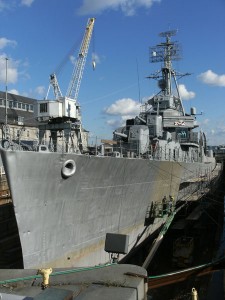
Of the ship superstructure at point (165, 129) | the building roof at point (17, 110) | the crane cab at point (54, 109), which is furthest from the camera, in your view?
the building roof at point (17, 110)

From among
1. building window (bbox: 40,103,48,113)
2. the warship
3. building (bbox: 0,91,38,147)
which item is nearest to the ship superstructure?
the warship

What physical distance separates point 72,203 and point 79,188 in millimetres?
403

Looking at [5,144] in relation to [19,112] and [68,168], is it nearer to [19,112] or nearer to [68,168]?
[68,168]

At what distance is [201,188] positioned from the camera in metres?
15.9

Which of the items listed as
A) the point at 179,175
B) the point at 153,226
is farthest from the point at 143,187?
the point at 179,175

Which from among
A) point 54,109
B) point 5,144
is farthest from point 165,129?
point 5,144

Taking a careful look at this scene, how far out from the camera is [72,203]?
8.43m

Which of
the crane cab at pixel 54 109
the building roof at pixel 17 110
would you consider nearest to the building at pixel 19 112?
the building roof at pixel 17 110

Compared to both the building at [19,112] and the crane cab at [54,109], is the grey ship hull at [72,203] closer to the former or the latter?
the crane cab at [54,109]

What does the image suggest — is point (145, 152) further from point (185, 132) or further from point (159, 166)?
point (185, 132)

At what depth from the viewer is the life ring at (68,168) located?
7938 millimetres

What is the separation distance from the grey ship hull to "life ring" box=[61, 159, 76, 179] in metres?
0.08

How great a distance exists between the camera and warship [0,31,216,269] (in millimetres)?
7371

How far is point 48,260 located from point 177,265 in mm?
5230
